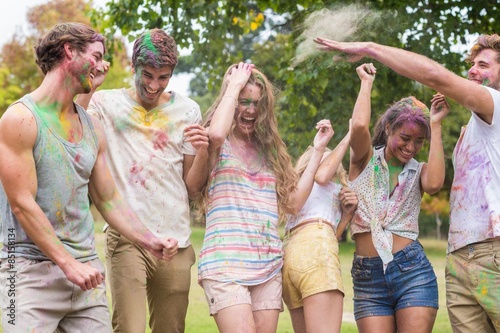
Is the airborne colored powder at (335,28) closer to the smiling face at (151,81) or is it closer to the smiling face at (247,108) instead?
the smiling face at (247,108)

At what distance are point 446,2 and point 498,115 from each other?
19.3 feet

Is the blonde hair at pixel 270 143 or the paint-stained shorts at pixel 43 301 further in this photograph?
the blonde hair at pixel 270 143

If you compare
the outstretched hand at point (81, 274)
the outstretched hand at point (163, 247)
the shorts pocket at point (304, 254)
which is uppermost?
the outstretched hand at point (81, 274)

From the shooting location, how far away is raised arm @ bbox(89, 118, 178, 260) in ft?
13.3

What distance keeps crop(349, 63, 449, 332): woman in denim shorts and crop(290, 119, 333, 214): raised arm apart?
0.64ft

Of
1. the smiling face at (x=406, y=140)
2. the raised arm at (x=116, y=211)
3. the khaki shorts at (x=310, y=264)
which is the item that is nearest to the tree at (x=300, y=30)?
the smiling face at (x=406, y=140)

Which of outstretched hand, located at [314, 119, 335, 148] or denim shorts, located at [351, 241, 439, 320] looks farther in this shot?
outstretched hand, located at [314, 119, 335, 148]

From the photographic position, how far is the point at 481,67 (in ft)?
15.4

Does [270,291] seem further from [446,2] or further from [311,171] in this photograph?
[446,2]

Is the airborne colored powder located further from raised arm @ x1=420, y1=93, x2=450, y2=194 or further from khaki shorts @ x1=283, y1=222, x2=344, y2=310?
khaki shorts @ x1=283, y1=222, x2=344, y2=310

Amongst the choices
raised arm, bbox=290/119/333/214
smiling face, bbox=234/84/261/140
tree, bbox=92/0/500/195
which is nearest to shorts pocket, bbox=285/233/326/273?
raised arm, bbox=290/119/333/214

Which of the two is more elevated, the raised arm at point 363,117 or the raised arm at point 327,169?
the raised arm at point 363,117

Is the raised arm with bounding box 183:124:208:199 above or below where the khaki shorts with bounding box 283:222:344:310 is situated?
above

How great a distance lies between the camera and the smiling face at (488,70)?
465 centimetres
